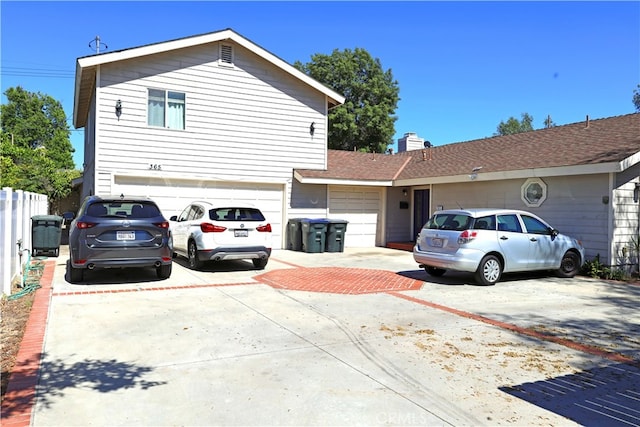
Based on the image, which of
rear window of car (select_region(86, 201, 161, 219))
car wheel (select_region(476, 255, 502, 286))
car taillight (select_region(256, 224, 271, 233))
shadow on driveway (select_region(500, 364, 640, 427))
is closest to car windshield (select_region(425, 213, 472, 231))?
car wheel (select_region(476, 255, 502, 286))

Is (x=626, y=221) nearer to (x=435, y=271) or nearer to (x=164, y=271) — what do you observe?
(x=435, y=271)

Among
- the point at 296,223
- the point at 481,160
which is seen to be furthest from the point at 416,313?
the point at 481,160

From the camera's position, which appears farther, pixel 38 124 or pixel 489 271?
pixel 38 124

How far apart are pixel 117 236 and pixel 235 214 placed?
2648mm

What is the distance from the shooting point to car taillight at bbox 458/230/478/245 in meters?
9.16

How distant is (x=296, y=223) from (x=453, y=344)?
1033 centimetres

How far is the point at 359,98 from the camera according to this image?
40406mm

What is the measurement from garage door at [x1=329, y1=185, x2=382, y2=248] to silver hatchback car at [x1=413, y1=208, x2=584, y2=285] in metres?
6.92

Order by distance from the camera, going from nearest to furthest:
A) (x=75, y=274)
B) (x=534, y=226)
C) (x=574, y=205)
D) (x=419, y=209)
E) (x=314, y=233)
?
(x=75, y=274), (x=534, y=226), (x=574, y=205), (x=314, y=233), (x=419, y=209)

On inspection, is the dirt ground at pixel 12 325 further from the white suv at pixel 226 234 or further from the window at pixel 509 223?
the window at pixel 509 223

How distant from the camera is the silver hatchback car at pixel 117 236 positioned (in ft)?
27.0

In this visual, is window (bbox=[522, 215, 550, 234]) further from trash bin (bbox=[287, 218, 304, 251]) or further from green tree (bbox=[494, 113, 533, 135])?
green tree (bbox=[494, 113, 533, 135])

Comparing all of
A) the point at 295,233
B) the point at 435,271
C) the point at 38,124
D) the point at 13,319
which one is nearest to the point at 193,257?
the point at 13,319

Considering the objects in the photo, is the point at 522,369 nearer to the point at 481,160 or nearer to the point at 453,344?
the point at 453,344
